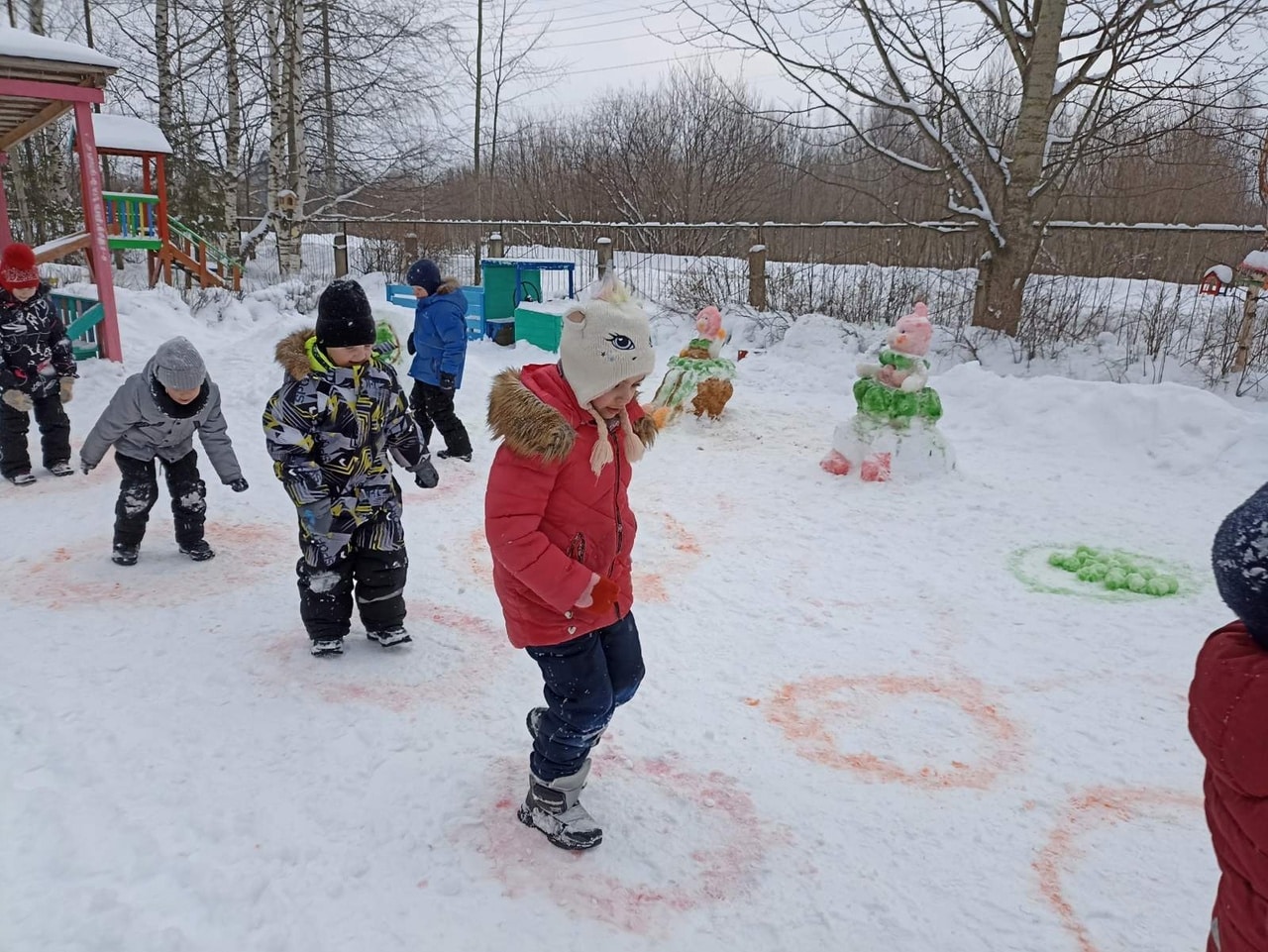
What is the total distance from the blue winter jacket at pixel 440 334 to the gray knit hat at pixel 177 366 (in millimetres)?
2673

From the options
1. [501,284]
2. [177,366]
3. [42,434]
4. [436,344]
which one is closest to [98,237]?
[42,434]

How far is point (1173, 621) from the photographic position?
14.4ft

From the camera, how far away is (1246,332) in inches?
338

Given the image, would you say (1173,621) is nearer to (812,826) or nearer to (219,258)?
(812,826)

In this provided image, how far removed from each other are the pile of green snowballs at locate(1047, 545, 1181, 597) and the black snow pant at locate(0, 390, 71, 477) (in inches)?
263

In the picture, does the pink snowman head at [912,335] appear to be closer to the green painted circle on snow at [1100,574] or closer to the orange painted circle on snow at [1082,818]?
the green painted circle on snow at [1100,574]

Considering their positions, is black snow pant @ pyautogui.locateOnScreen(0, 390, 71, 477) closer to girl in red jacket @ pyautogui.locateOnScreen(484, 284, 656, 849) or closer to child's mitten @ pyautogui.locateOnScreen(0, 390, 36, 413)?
child's mitten @ pyautogui.locateOnScreen(0, 390, 36, 413)

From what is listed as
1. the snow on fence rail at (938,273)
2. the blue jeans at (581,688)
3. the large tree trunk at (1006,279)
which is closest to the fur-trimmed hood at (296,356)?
the blue jeans at (581,688)

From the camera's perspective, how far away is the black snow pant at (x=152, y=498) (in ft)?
14.9

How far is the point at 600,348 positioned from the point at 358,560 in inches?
73.6

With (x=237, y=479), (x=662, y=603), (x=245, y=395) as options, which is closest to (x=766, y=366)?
(x=245, y=395)

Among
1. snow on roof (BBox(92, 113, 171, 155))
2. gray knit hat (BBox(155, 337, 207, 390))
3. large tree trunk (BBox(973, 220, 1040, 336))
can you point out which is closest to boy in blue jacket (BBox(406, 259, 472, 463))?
gray knit hat (BBox(155, 337, 207, 390))

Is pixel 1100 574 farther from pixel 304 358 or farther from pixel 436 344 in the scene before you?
pixel 436 344

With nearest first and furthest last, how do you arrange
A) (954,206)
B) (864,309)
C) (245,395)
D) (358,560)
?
(358,560), (245,395), (954,206), (864,309)
